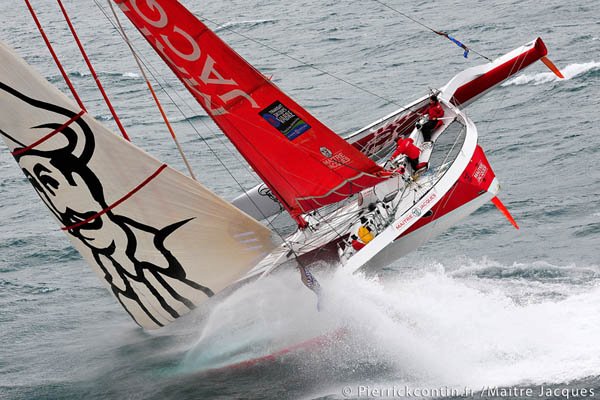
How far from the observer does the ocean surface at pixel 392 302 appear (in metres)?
12.9

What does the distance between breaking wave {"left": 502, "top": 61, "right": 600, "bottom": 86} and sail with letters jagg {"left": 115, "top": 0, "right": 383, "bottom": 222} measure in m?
11.6

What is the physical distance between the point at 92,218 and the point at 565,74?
15.4 meters

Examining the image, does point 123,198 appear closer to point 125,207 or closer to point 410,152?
point 125,207

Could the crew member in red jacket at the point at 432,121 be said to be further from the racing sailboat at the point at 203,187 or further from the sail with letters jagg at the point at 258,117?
the sail with letters jagg at the point at 258,117

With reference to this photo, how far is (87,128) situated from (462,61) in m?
17.7

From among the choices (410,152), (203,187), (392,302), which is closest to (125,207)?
(203,187)

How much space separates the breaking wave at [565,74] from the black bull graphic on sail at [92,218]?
14.1 m

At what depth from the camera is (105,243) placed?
518 inches

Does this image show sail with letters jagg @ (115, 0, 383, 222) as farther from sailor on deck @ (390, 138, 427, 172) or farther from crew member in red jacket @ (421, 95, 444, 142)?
crew member in red jacket @ (421, 95, 444, 142)

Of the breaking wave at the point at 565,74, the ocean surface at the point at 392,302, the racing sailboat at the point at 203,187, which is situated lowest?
the breaking wave at the point at 565,74

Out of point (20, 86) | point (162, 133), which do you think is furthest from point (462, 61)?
point (20, 86)

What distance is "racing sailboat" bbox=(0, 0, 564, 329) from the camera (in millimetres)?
12430

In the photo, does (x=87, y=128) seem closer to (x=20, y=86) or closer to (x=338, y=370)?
(x=20, y=86)

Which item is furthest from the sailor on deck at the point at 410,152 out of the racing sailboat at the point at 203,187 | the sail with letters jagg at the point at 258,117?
the sail with letters jagg at the point at 258,117
